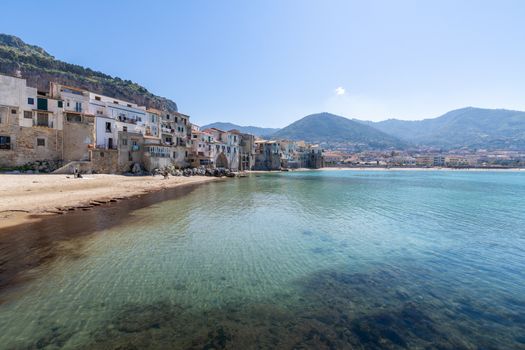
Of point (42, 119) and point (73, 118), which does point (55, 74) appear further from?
point (42, 119)

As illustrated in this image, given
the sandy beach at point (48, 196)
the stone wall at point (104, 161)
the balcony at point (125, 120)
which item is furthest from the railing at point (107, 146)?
the sandy beach at point (48, 196)

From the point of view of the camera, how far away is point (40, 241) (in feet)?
46.0

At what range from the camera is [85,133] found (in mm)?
45625

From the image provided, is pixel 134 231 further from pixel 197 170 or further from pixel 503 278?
pixel 197 170

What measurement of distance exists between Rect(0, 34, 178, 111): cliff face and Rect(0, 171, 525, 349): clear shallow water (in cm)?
9831

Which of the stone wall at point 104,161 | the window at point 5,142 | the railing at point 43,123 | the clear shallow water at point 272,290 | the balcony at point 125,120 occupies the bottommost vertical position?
the clear shallow water at point 272,290

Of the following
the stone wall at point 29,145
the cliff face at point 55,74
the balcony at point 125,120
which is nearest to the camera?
the stone wall at point 29,145

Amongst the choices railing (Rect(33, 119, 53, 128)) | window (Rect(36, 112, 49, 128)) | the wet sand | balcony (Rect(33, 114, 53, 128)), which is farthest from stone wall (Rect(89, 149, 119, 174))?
the wet sand

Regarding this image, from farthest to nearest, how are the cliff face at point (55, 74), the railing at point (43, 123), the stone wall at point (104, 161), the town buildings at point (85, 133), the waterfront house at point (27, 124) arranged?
the cliff face at point (55, 74) → the stone wall at point (104, 161) → the railing at point (43, 123) → the town buildings at point (85, 133) → the waterfront house at point (27, 124)

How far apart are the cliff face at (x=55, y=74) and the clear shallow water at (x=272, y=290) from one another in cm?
9831

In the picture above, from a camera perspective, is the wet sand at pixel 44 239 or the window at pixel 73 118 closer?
the wet sand at pixel 44 239

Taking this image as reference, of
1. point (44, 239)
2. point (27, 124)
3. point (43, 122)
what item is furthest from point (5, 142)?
point (44, 239)

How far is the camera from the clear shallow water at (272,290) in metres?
6.85

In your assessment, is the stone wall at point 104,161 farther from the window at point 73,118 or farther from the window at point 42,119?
the window at point 42,119
